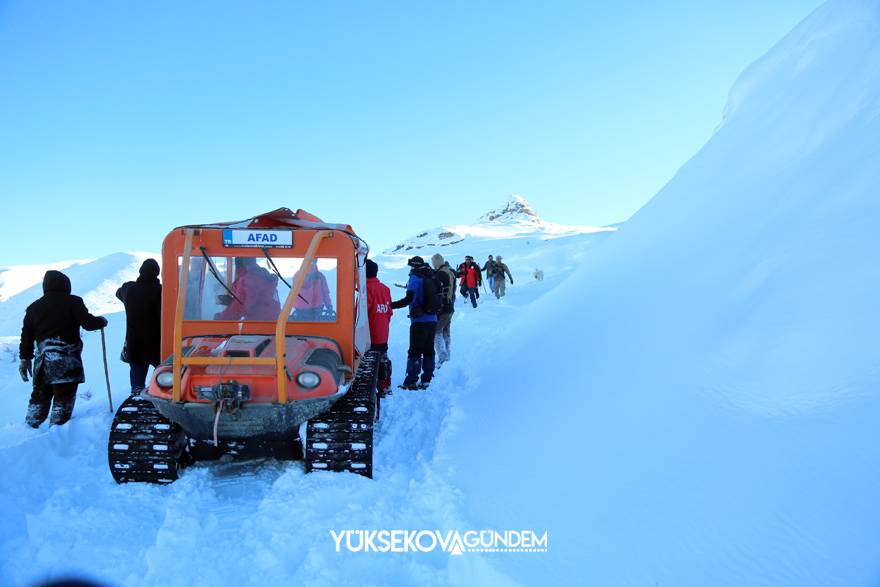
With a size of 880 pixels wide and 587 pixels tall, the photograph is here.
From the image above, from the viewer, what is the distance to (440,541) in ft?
10.2

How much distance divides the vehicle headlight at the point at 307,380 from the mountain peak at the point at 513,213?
9194 cm

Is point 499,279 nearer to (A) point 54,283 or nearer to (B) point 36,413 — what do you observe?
(A) point 54,283

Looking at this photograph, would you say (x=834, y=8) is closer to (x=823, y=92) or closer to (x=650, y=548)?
(x=823, y=92)

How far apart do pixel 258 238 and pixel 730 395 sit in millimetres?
3929

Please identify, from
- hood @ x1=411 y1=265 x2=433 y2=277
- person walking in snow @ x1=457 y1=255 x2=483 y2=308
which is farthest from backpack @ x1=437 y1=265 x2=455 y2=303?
person walking in snow @ x1=457 y1=255 x2=483 y2=308

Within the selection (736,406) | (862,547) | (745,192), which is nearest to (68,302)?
(736,406)

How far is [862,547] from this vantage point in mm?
2062

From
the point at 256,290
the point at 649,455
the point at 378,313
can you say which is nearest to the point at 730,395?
the point at 649,455

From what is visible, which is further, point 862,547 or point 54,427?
point 54,427

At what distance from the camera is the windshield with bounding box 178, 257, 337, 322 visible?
15.5 feet

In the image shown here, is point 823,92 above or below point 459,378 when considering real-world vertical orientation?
above

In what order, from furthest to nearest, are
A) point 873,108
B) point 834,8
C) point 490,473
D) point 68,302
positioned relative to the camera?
point 834,8
point 68,302
point 873,108
point 490,473

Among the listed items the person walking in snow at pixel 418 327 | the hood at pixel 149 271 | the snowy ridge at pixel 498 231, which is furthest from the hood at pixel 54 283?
the snowy ridge at pixel 498 231

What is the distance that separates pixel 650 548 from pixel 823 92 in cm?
598
